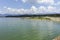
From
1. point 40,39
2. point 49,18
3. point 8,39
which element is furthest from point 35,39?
point 49,18

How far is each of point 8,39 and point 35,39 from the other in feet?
6.86

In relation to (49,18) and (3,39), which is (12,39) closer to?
(3,39)

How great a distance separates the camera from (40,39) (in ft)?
36.7

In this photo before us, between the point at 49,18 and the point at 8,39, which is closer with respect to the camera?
the point at 8,39

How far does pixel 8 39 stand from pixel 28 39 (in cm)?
154

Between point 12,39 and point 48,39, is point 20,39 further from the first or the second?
point 48,39

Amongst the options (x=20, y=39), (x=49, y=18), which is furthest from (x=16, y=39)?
(x=49, y=18)

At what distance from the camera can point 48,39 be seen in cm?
1080

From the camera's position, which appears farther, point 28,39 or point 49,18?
point 49,18

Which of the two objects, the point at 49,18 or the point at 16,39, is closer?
the point at 16,39

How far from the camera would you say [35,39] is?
11.1 m

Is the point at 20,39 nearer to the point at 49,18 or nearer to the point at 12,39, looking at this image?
the point at 12,39

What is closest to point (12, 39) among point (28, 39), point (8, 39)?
point (8, 39)

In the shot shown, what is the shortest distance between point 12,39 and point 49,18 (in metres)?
22.3
